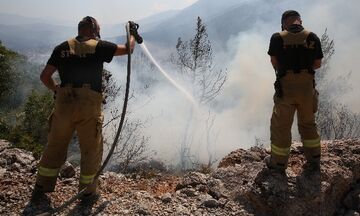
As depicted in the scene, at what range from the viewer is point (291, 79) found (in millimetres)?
4391

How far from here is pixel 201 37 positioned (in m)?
30.1

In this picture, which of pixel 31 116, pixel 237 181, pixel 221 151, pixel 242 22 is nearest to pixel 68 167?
pixel 237 181

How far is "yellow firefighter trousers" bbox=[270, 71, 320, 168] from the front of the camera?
173 inches

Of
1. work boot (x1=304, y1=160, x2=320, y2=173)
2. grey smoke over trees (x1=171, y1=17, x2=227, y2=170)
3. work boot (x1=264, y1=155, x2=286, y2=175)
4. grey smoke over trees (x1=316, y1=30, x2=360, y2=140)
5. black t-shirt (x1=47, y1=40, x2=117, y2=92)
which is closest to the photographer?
black t-shirt (x1=47, y1=40, x2=117, y2=92)

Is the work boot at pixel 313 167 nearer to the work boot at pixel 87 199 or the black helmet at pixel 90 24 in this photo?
the work boot at pixel 87 199

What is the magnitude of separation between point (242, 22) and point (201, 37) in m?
91.4

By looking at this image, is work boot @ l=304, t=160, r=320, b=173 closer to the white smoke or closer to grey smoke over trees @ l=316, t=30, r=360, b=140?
grey smoke over trees @ l=316, t=30, r=360, b=140

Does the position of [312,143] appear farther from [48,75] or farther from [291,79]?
[48,75]

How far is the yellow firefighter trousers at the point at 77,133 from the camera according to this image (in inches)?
154

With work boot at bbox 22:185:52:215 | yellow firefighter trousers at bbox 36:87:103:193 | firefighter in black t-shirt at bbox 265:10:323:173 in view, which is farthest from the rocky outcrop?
work boot at bbox 22:185:52:215

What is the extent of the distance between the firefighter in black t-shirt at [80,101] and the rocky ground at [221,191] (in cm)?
31

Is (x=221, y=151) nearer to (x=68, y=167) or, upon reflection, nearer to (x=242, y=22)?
(x=68, y=167)

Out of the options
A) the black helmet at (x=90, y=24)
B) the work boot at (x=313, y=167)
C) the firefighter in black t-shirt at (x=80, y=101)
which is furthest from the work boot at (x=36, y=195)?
the work boot at (x=313, y=167)

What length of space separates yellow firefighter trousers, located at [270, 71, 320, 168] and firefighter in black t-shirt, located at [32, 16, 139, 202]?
5.95ft
